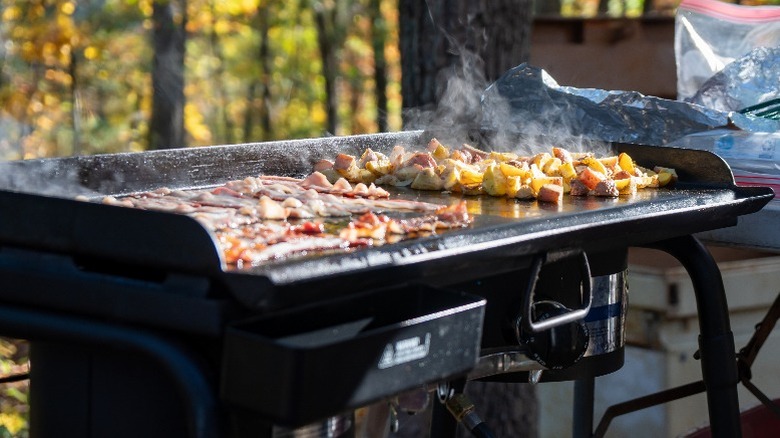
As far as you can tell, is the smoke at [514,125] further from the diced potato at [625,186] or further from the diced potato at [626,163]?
the diced potato at [625,186]

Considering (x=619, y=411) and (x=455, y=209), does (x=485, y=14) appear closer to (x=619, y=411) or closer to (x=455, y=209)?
(x=619, y=411)

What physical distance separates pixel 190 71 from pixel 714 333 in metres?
18.8

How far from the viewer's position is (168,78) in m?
12.5

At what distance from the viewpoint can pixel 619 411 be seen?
3006mm

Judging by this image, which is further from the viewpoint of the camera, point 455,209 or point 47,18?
point 47,18

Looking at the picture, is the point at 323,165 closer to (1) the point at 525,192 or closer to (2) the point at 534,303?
(1) the point at 525,192

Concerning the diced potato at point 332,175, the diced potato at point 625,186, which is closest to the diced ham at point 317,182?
the diced potato at point 332,175

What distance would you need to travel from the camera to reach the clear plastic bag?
351 cm

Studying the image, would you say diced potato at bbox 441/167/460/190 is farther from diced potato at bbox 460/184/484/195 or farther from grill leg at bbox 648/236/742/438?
grill leg at bbox 648/236/742/438

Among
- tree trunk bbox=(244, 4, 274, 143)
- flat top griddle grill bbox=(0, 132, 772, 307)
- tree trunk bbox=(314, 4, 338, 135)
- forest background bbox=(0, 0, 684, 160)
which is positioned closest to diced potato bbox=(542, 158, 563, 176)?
flat top griddle grill bbox=(0, 132, 772, 307)

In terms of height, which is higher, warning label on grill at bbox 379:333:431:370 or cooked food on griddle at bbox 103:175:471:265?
cooked food on griddle at bbox 103:175:471:265

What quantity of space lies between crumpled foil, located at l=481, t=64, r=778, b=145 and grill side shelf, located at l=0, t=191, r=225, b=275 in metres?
1.87

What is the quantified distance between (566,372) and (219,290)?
1.19 metres

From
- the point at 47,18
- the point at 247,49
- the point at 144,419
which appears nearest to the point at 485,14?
the point at 144,419
